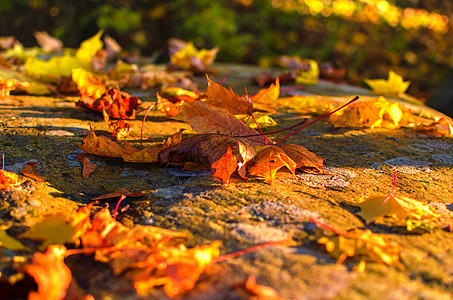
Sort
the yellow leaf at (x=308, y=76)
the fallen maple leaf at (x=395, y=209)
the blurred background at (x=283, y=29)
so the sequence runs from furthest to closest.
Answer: the blurred background at (x=283, y=29) → the yellow leaf at (x=308, y=76) → the fallen maple leaf at (x=395, y=209)

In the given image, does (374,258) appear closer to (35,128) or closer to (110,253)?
(110,253)

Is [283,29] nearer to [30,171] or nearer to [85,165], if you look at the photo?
[85,165]

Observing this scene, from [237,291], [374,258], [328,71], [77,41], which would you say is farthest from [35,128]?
[77,41]

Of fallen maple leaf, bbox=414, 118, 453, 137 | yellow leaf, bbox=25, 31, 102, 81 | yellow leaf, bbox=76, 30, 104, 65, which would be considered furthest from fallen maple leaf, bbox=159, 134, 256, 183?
yellow leaf, bbox=76, 30, 104, 65

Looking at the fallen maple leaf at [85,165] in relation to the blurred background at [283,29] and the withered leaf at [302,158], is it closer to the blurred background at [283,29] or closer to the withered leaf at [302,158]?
the withered leaf at [302,158]

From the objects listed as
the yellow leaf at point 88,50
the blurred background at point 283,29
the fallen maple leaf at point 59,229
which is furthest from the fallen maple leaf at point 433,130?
the blurred background at point 283,29
